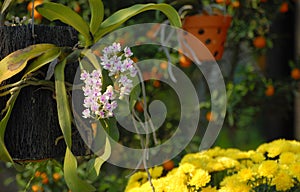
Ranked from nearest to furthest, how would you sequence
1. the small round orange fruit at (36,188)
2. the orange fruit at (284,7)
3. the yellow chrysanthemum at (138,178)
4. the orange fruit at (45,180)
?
1. the yellow chrysanthemum at (138,178)
2. the small round orange fruit at (36,188)
3. the orange fruit at (45,180)
4. the orange fruit at (284,7)

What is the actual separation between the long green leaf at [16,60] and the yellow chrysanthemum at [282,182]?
0.65 metres

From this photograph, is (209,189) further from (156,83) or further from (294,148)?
(156,83)

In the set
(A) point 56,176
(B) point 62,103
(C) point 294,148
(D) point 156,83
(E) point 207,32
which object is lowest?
(A) point 56,176

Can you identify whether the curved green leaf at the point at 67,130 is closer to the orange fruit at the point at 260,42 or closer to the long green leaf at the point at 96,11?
the long green leaf at the point at 96,11

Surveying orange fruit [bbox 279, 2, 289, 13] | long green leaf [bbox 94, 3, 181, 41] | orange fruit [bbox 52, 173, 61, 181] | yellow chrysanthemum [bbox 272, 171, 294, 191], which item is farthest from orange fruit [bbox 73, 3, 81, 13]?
yellow chrysanthemum [bbox 272, 171, 294, 191]

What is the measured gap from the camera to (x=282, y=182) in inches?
53.8

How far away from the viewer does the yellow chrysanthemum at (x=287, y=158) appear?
4.75 ft

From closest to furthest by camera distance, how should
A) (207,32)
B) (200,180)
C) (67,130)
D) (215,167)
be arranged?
(67,130), (200,180), (215,167), (207,32)

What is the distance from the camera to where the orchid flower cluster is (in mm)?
1083

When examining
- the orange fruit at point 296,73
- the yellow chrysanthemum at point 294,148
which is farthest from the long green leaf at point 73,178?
the orange fruit at point 296,73

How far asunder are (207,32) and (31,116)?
1.01 meters

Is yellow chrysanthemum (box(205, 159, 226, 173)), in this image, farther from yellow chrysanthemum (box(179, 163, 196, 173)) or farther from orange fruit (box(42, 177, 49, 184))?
orange fruit (box(42, 177, 49, 184))

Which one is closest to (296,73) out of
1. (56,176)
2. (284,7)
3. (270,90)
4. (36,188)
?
(270,90)

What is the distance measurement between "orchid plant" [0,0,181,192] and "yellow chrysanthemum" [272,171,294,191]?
46 cm
